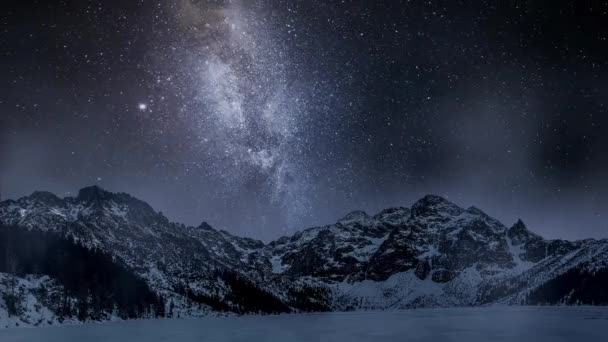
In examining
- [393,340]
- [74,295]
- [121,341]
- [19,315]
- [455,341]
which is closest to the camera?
[455,341]

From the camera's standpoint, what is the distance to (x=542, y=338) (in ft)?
277

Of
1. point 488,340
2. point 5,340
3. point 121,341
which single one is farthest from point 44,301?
point 488,340

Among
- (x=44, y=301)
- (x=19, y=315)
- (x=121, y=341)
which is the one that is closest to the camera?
(x=121, y=341)

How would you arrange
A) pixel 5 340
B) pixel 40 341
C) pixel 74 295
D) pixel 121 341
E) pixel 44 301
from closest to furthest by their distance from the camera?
pixel 121 341 < pixel 40 341 < pixel 5 340 < pixel 44 301 < pixel 74 295

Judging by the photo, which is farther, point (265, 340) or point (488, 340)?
point (265, 340)

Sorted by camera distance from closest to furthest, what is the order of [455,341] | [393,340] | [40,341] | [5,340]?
[455,341], [393,340], [40,341], [5,340]

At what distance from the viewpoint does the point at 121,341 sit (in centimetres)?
9106

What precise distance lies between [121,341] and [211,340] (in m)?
16.8

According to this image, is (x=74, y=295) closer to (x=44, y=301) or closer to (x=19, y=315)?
(x=44, y=301)

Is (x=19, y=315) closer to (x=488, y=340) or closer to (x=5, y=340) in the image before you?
(x=5, y=340)

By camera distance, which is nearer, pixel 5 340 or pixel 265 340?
pixel 265 340

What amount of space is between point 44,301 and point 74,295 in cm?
1618

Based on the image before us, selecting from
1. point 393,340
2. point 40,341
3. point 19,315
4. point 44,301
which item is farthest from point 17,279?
point 393,340

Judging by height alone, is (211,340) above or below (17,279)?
below
